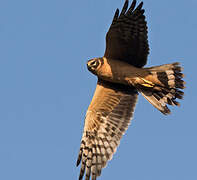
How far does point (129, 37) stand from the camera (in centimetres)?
1111

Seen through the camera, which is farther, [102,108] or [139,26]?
[102,108]

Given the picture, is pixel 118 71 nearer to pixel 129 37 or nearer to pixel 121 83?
pixel 121 83

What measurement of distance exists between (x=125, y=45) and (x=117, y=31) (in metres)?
0.42

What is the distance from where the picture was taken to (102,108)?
11.7m

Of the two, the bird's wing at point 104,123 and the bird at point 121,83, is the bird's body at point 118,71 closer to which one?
the bird at point 121,83

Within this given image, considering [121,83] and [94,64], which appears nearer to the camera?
[94,64]

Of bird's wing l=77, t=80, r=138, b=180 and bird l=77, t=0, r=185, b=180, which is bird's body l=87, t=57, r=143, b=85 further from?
bird's wing l=77, t=80, r=138, b=180

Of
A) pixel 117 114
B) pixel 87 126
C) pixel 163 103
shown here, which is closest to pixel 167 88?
pixel 163 103

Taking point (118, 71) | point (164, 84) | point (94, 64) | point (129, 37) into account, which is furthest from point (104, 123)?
point (129, 37)

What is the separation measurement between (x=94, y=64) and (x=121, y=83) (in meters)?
0.80

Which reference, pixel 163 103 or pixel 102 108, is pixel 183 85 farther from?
pixel 102 108

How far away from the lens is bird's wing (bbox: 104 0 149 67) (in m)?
10.9

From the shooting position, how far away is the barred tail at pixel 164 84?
36.2ft

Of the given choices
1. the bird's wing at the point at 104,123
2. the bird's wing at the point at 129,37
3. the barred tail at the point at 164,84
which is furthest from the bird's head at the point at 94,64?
the barred tail at the point at 164,84
